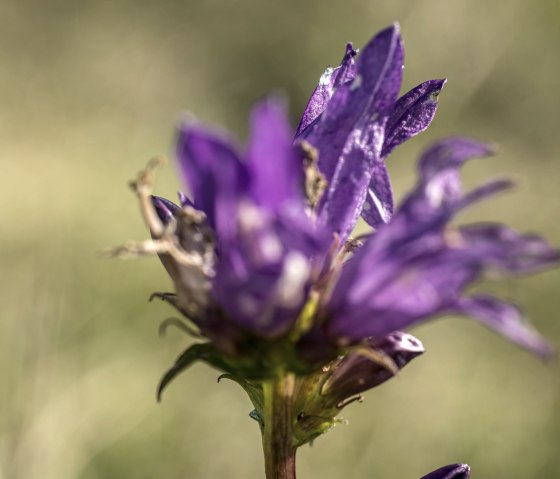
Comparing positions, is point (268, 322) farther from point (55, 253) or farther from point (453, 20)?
point (453, 20)

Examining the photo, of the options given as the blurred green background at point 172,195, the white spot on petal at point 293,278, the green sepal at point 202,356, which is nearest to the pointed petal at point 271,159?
the white spot on petal at point 293,278

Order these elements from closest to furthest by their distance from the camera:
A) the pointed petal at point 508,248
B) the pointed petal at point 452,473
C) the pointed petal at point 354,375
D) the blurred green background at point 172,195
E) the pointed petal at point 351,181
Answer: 1. the pointed petal at point 508,248
2. the pointed petal at point 351,181
3. the pointed petal at point 354,375
4. the pointed petal at point 452,473
5. the blurred green background at point 172,195

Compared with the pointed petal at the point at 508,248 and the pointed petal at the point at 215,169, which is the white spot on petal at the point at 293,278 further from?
the pointed petal at the point at 508,248

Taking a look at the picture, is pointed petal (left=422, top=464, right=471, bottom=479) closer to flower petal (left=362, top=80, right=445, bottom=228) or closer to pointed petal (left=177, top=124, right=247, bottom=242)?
flower petal (left=362, top=80, right=445, bottom=228)

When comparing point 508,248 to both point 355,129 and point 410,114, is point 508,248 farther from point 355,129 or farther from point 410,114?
point 410,114

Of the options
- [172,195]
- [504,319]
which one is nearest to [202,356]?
[504,319]

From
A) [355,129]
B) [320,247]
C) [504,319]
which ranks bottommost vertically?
[504,319]

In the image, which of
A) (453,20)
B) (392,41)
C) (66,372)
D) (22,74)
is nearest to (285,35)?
(453,20)
